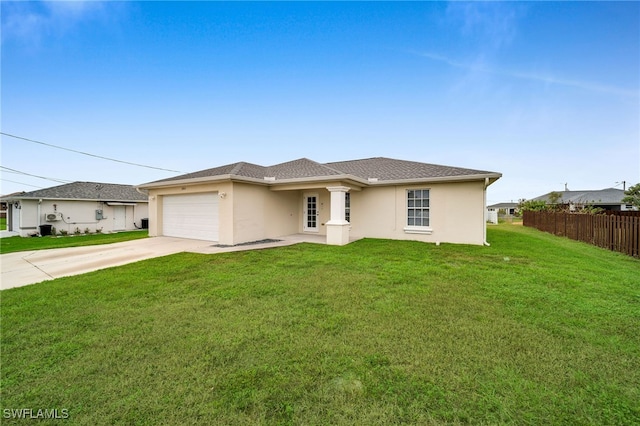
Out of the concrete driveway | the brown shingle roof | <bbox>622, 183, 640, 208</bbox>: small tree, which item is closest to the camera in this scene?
the concrete driveway

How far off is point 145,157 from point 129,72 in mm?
14945

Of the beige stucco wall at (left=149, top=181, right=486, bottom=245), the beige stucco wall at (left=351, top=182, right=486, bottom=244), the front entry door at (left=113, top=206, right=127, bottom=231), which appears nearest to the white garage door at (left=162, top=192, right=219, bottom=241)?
the beige stucco wall at (left=149, top=181, right=486, bottom=245)

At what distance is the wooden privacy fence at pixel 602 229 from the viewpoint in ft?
29.4

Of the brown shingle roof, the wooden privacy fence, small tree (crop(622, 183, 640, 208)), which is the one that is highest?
the brown shingle roof

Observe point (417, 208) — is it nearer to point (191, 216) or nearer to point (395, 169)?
point (395, 169)

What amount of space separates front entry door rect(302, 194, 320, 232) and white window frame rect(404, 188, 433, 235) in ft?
15.2

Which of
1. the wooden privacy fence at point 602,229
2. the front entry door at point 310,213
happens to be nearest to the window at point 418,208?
the front entry door at point 310,213

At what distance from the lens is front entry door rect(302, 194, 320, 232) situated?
13844mm

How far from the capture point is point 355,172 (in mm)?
14039

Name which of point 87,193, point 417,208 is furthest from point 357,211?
point 87,193

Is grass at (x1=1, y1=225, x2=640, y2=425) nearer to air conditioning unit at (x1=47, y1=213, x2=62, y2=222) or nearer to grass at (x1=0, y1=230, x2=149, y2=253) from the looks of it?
grass at (x1=0, y1=230, x2=149, y2=253)

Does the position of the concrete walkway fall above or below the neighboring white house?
below

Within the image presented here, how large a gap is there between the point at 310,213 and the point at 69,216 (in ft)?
60.8

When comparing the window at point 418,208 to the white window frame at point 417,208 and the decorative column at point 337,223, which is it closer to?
the white window frame at point 417,208
